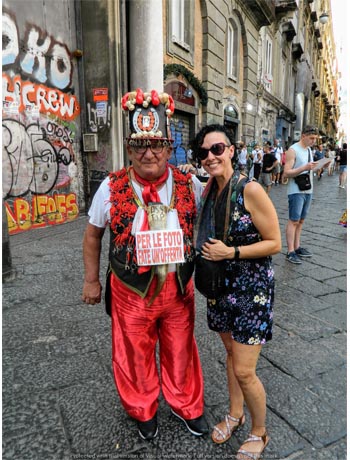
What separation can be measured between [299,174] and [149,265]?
11.1 ft

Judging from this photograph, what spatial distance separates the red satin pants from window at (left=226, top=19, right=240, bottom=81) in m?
13.7

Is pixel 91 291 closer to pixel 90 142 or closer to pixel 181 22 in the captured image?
pixel 90 142

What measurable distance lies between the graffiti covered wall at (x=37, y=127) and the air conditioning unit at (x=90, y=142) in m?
0.17

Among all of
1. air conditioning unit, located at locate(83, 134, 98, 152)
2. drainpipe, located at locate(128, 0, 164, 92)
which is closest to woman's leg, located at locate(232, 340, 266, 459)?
air conditioning unit, located at locate(83, 134, 98, 152)

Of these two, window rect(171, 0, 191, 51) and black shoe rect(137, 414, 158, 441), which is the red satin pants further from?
window rect(171, 0, 191, 51)

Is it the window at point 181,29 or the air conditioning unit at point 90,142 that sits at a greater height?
the window at point 181,29

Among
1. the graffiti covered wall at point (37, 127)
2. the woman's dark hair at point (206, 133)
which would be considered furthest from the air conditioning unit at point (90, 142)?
the woman's dark hair at point (206, 133)

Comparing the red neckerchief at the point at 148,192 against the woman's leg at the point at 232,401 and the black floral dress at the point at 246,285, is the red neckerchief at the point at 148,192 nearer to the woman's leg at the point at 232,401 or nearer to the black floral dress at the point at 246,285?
the black floral dress at the point at 246,285

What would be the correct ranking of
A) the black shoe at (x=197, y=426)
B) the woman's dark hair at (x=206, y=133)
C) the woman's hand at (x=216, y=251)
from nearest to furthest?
the woman's hand at (x=216, y=251) → the woman's dark hair at (x=206, y=133) → the black shoe at (x=197, y=426)

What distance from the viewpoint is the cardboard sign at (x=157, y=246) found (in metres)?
1.71

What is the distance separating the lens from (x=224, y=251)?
1557mm

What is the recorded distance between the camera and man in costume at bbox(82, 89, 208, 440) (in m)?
1.76

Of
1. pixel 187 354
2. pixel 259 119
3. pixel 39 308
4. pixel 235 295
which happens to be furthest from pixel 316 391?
pixel 259 119

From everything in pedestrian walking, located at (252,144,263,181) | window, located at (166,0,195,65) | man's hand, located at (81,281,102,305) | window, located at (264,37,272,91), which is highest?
window, located at (264,37,272,91)
